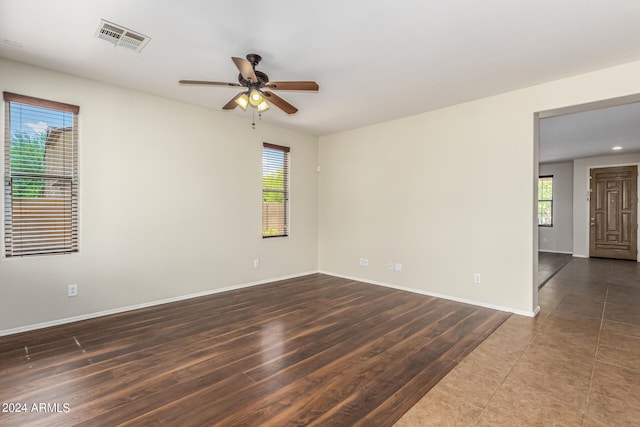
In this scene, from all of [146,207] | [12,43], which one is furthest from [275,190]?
[12,43]

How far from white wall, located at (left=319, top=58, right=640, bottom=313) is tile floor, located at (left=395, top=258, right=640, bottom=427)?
0.63m

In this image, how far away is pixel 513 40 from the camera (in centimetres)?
267

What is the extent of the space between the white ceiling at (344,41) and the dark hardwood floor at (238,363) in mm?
2718

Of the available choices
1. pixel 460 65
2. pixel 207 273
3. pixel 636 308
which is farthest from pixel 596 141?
pixel 207 273

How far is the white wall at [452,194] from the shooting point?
12.2 feet

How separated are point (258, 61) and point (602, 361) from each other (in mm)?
3992

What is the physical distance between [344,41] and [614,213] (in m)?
9.00

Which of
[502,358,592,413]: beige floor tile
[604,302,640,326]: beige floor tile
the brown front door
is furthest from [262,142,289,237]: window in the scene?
the brown front door

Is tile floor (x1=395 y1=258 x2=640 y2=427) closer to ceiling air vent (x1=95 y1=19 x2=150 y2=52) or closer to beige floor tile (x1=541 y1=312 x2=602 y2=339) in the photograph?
beige floor tile (x1=541 y1=312 x2=602 y2=339)

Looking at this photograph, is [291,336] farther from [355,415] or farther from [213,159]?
[213,159]

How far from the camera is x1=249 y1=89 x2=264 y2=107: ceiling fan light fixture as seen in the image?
298 cm

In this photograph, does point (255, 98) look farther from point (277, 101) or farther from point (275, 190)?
point (275, 190)

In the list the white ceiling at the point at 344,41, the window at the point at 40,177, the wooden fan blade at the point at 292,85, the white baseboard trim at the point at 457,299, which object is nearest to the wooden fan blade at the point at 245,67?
the wooden fan blade at the point at 292,85

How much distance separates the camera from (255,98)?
3.02 meters
